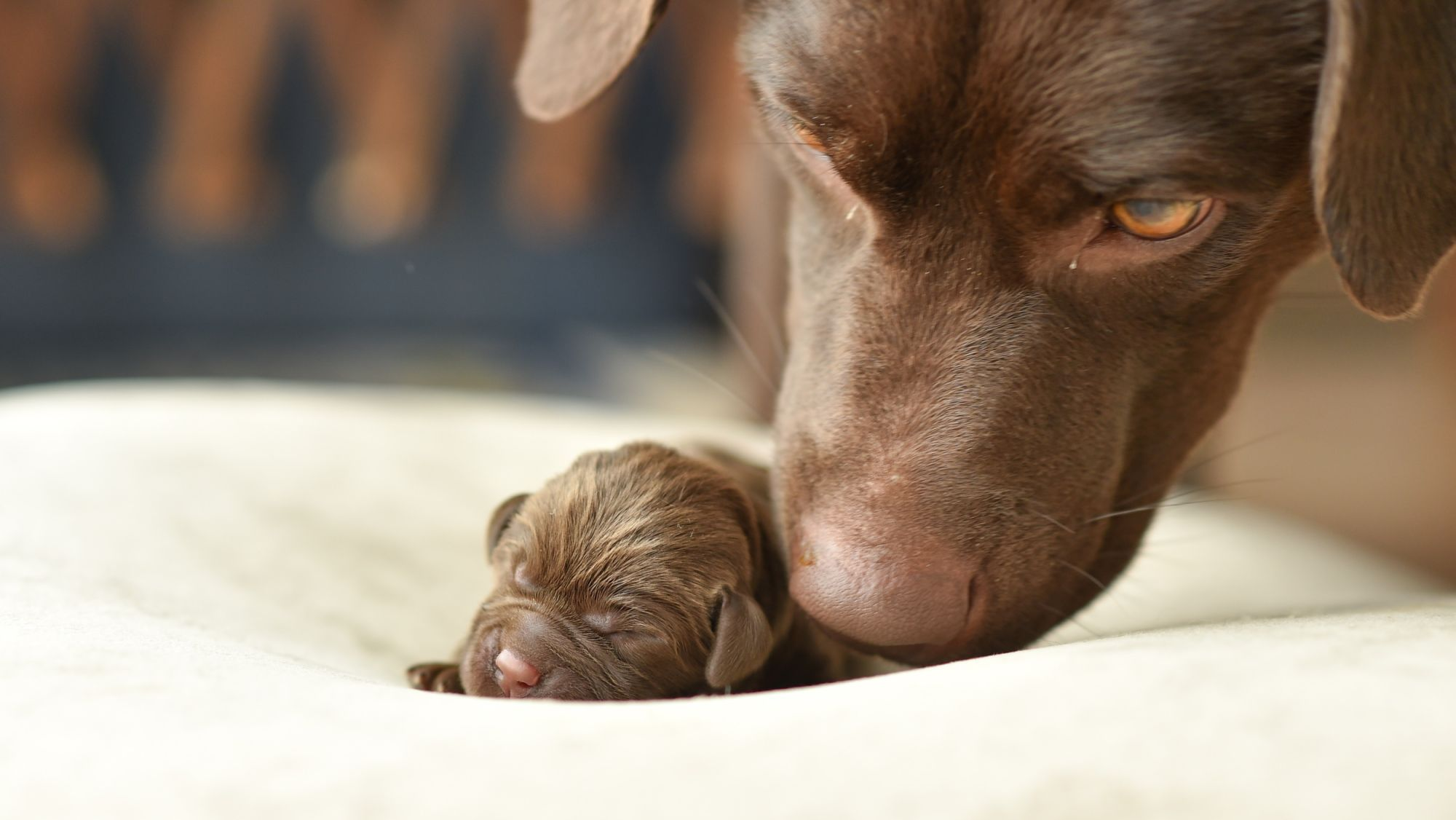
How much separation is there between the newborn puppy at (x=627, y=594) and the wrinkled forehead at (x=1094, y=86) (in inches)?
17.8

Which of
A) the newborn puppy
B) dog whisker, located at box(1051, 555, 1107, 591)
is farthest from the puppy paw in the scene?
dog whisker, located at box(1051, 555, 1107, 591)

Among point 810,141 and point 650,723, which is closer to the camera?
point 650,723

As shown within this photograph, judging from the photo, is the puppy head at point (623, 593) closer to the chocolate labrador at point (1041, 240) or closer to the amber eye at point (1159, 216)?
the chocolate labrador at point (1041, 240)

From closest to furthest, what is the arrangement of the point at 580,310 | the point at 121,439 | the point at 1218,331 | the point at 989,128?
1. the point at 989,128
2. the point at 1218,331
3. the point at 121,439
4. the point at 580,310

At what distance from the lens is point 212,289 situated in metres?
5.26

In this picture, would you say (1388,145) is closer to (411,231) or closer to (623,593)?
(623,593)

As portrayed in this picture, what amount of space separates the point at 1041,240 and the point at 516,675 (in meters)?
0.70

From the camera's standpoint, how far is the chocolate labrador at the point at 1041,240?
129 cm

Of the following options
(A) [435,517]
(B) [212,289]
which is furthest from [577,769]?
(B) [212,289]

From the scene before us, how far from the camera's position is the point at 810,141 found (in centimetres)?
151

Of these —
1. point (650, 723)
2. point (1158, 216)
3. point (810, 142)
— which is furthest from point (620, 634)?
point (1158, 216)

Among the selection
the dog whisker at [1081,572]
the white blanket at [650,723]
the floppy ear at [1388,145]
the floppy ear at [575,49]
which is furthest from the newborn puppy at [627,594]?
the floppy ear at [1388,145]

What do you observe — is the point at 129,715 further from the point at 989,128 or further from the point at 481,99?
the point at 481,99

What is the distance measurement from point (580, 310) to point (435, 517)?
152 inches
